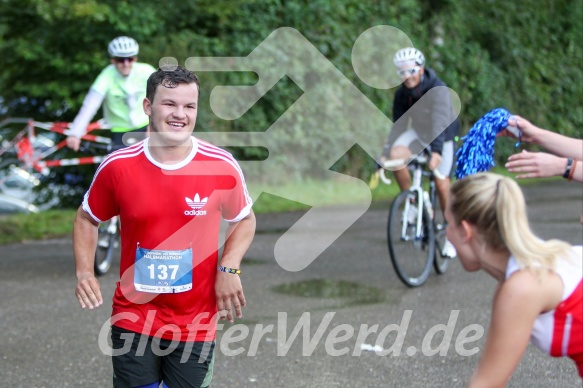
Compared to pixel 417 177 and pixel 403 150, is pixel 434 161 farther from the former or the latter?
pixel 403 150

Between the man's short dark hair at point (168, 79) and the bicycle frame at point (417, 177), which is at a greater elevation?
the man's short dark hair at point (168, 79)

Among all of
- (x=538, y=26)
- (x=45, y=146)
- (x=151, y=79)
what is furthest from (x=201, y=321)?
(x=538, y=26)

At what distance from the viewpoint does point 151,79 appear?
433cm

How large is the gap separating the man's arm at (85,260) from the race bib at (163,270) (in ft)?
0.61

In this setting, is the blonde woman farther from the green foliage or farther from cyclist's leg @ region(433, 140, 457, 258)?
the green foliage

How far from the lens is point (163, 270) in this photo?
4230 millimetres

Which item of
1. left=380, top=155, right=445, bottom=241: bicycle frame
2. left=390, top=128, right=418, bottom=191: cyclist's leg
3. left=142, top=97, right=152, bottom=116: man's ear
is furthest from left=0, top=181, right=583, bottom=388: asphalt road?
left=142, top=97, right=152, bottom=116: man's ear

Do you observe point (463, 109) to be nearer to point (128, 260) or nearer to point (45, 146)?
point (45, 146)

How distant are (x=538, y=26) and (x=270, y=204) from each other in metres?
13.0

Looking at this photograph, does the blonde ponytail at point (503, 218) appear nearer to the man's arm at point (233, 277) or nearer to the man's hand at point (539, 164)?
the man's hand at point (539, 164)

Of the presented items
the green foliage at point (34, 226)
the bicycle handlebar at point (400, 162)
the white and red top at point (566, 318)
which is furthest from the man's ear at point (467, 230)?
the green foliage at point (34, 226)

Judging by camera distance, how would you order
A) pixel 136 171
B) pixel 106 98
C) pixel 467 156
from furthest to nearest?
pixel 106 98 → pixel 467 156 → pixel 136 171

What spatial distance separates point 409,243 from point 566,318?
235 inches

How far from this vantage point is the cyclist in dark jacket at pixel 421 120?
894 cm
